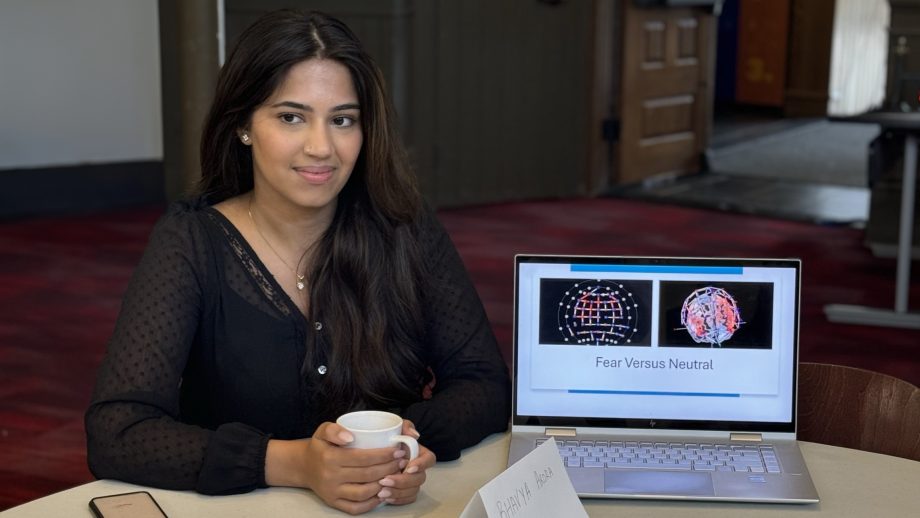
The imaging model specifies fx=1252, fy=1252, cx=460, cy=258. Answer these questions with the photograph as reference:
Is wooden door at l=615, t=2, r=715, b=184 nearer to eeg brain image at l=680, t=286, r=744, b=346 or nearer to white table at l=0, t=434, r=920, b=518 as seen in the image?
eeg brain image at l=680, t=286, r=744, b=346

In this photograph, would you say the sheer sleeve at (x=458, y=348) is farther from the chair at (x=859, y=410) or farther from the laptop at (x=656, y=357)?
the chair at (x=859, y=410)

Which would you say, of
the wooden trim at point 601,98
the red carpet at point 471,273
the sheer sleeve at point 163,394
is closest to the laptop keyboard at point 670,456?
the sheer sleeve at point 163,394

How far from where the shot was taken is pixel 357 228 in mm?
1896

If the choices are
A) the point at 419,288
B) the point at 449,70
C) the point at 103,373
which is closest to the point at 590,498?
the point at 419,288

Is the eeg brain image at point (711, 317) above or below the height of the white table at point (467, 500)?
above

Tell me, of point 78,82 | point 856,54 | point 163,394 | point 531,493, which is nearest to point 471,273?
point 78,82

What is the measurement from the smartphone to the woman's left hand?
0.81 feet

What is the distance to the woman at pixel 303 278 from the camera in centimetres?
173

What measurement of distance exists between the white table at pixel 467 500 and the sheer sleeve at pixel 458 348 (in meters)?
0.17

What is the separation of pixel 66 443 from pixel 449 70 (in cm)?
385

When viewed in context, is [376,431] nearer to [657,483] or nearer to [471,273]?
[657,483]

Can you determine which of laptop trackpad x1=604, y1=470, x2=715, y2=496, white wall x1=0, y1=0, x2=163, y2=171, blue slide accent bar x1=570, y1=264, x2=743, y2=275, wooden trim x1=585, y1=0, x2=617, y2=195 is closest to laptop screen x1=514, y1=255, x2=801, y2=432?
blue slide accent bar x1=570, y1=264, x2=743, y2=275

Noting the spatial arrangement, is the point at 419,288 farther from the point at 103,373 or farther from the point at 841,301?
the point at 841,301

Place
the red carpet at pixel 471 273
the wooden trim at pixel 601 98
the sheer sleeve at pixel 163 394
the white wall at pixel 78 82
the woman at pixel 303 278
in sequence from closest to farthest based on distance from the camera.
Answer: the sheer sleeve at pixel 163 394 < the woman at pixel 303 278 < the red carpet at pixel 471 273 < the white wall at pixel 78 82 < the wooden trim at pixel 601 98
